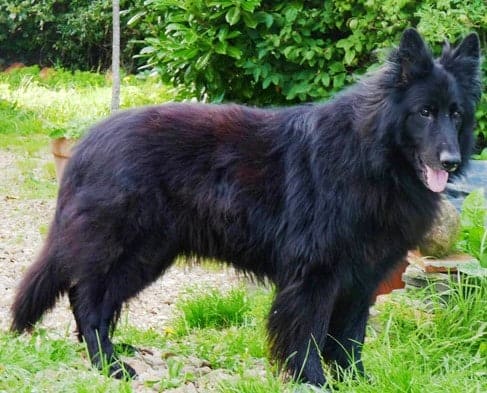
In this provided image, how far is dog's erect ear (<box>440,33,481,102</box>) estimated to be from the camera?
3.66 metres

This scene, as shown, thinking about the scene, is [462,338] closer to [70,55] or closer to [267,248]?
[267,248]

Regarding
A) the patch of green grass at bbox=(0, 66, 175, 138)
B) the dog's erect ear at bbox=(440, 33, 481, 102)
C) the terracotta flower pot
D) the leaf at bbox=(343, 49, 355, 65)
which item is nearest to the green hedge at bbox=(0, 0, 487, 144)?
the leaf at bbox=(343, 49, 355, 65)

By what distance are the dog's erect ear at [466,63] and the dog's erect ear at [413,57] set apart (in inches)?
5.6

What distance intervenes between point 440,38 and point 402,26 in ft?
1.65

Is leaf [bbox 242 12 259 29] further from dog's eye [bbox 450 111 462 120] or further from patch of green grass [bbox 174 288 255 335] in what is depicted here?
dog's eye [bbox 450 111 462 120]

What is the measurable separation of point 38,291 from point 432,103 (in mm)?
2228

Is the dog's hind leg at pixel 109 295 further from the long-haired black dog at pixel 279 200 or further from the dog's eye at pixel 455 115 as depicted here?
the dog's eye at pixel 455 115

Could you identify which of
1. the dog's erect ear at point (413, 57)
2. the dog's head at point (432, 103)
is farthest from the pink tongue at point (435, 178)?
the dog's erect ear at point (413, 57)

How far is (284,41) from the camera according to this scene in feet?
21.3

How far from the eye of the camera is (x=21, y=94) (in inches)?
492

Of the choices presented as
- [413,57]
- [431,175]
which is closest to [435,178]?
[431,175]

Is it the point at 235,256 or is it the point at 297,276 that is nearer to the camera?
the point at 297,276

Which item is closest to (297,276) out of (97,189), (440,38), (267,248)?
(267,248)

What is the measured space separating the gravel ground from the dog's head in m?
1.36
